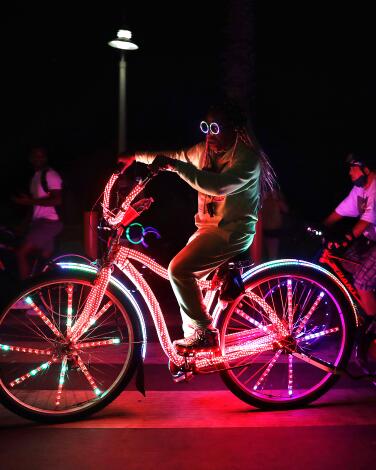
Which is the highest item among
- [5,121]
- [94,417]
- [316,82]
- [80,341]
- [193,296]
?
[316,82]

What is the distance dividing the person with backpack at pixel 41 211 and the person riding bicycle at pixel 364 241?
12.3 feet

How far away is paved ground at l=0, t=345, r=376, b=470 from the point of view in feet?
11.0

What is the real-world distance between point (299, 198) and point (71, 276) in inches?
552

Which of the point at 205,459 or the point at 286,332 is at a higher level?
the point at 286,332

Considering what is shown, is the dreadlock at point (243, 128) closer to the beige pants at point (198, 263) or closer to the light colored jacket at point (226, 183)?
the light colored jacket at point (226, 183)

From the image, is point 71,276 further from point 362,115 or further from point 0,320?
point 362,115

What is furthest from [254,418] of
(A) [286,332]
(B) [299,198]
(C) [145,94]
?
(C) [145,94]

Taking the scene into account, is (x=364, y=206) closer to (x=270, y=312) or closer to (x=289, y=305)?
(x=289, y=305)

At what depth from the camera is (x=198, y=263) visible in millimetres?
3807

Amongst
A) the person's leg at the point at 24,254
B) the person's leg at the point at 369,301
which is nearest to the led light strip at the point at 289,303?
the person's leg at the point at 369,301

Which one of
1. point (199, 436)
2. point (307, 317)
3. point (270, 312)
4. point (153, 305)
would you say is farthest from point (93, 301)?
point (307, 317)

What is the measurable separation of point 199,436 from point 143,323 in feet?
2.66

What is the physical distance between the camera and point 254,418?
3.99 meters

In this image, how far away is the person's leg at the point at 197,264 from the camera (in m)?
3.79
